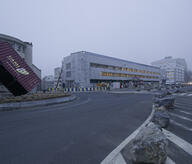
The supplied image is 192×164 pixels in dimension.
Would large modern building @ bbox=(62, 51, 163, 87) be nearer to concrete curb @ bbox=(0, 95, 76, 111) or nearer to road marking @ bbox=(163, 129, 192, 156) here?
concrete curb @ bbox=(0, 95, 76, 111)

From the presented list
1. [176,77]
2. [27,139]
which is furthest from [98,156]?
[176,77]

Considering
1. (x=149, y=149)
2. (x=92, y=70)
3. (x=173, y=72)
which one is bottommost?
(x=149, y=149)

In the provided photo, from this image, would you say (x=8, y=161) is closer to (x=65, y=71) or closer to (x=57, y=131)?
(x=57, y=131)

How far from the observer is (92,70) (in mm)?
42219

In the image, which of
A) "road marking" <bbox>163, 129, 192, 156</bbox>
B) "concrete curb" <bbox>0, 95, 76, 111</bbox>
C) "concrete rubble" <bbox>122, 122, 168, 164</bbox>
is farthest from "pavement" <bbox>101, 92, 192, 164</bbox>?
"concrete curb" <bbox>0, 95, 76, 111</bbox>

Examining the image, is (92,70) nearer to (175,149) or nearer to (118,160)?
(175,149)

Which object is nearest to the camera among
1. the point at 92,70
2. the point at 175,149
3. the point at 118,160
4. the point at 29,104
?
the point at 118,160

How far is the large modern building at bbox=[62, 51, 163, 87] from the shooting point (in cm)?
4100

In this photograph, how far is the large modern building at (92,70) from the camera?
41.0 meters

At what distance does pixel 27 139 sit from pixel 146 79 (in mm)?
74155

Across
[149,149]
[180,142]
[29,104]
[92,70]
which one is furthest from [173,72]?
[149,149]

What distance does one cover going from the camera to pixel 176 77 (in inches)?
4252

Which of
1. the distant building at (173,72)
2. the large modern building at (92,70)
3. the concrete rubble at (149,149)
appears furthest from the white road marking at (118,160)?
the distant building at (173,72)

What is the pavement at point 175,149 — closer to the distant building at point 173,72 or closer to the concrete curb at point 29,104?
the concrete curb at point 29,104
